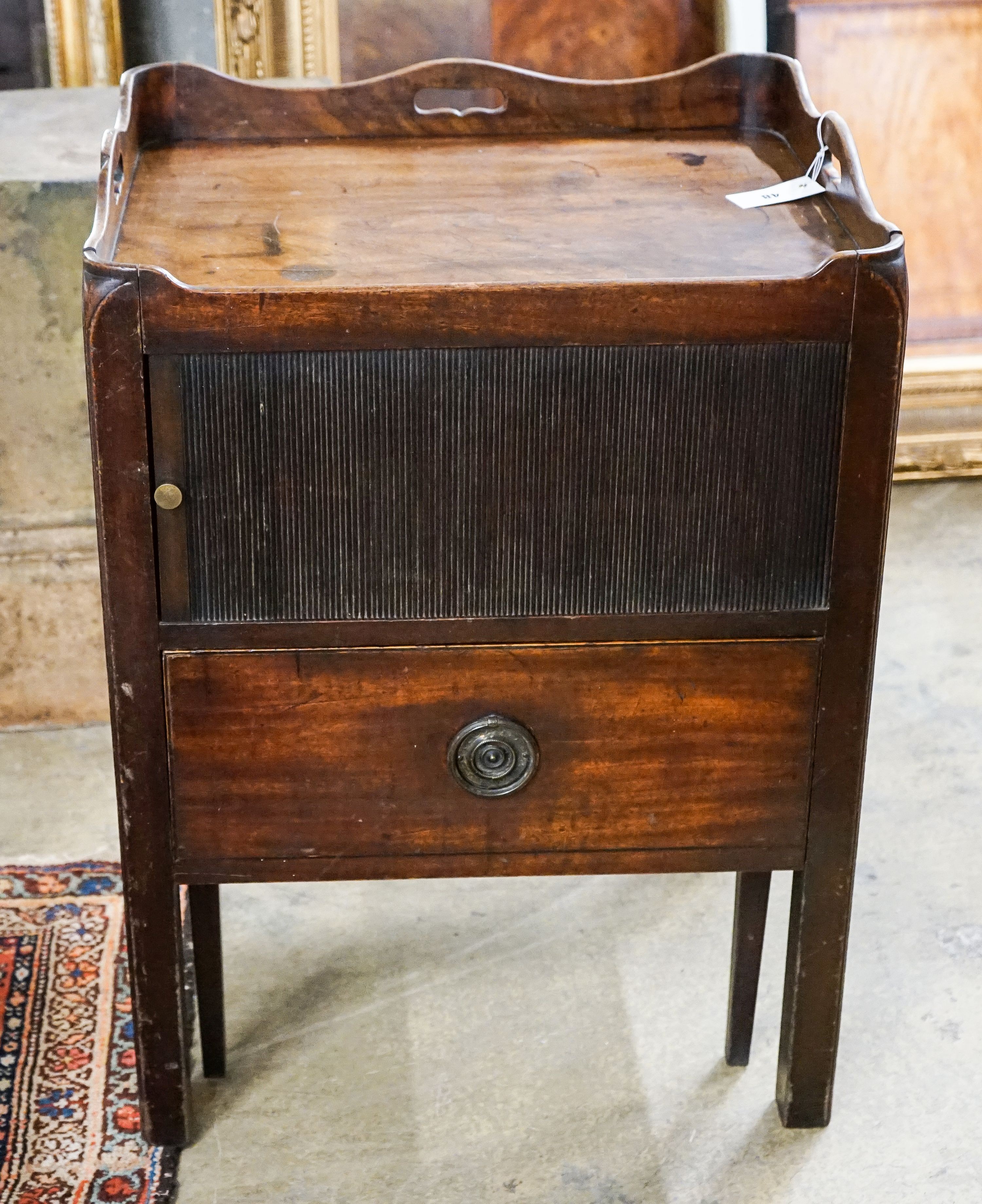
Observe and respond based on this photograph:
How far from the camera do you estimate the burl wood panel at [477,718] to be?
132 cm

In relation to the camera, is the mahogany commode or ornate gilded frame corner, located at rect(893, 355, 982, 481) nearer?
the mahogany commode

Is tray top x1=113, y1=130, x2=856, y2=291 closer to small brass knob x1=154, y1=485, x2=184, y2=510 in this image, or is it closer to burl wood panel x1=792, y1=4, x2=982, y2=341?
small brass knob x1=154, y1=485, x2=184, y2=510

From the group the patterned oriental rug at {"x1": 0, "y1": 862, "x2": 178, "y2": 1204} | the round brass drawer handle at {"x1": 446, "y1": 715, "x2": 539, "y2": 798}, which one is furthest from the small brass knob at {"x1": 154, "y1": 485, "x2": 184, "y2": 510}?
the patterned oriental rug at {"x1": 0, "y1": 862, "x2": 178, "y2": 1204}

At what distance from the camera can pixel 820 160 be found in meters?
1.42

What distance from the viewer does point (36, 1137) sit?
1547 mm

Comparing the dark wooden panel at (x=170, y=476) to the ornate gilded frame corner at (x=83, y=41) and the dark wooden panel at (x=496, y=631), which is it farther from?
the ornate gilded frame corner at (x=83, y=41)

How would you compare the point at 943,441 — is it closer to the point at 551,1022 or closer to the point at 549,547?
the point at 551,1022

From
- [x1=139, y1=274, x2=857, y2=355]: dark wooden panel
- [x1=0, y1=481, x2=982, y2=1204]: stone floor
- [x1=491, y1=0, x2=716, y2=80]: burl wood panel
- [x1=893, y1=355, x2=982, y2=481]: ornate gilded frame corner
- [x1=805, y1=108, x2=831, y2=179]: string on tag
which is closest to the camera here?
[x1=139, y1=274, x2=857, y2=355]: dark wooden panel

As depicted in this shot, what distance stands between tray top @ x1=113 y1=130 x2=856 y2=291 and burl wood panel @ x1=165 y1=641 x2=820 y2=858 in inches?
12.6

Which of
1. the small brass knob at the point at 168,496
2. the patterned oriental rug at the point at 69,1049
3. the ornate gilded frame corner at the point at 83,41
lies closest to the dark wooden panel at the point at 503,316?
the small brass knob at the point at 168,496

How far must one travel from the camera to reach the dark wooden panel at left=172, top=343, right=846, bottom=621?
47.9 inches

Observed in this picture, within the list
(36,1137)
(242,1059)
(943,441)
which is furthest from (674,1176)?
A: (943,441)

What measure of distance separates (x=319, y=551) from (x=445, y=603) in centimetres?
11

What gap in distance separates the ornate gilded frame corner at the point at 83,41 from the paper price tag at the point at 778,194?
1.59 meters
